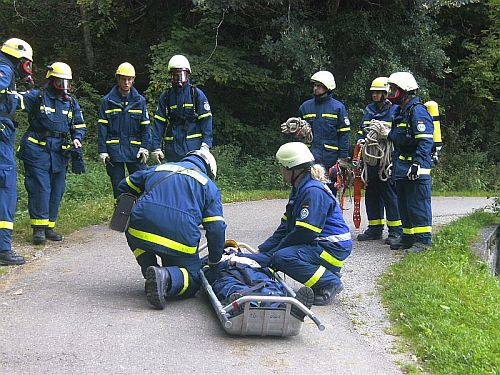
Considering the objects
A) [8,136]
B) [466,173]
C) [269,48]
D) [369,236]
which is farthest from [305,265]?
[466,173]

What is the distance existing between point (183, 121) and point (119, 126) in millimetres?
926

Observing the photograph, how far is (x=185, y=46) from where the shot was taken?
18641 millimetres

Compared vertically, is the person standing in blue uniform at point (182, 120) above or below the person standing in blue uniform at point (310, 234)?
above

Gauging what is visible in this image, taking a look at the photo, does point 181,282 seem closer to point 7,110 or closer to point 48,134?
point 7,110

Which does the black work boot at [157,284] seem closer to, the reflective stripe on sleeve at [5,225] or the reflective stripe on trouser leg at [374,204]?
the reflective stripe on sleeve at [5,225]

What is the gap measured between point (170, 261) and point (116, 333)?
3.17 ft

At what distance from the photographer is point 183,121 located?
9.47m

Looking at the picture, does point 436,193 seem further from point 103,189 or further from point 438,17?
point 103,189

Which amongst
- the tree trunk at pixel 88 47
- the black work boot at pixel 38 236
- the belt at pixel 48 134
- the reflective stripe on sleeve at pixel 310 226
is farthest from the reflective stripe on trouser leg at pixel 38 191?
the tree trunk at pixel 88 47

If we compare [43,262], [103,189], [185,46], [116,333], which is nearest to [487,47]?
[185,46]

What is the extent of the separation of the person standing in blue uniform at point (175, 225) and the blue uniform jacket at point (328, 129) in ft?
11.7

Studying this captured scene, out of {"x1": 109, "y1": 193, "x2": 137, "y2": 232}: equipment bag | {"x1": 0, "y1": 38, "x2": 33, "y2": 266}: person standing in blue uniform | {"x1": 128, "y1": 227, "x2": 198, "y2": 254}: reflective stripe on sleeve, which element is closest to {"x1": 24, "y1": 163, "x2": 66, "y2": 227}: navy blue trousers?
{"x1": 0, "y1": 38, "x2": 33, "y2": 266}: person standing in blue uniform

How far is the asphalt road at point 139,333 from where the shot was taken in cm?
482

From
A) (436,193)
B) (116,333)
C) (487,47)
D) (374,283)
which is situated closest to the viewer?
(116,333)
